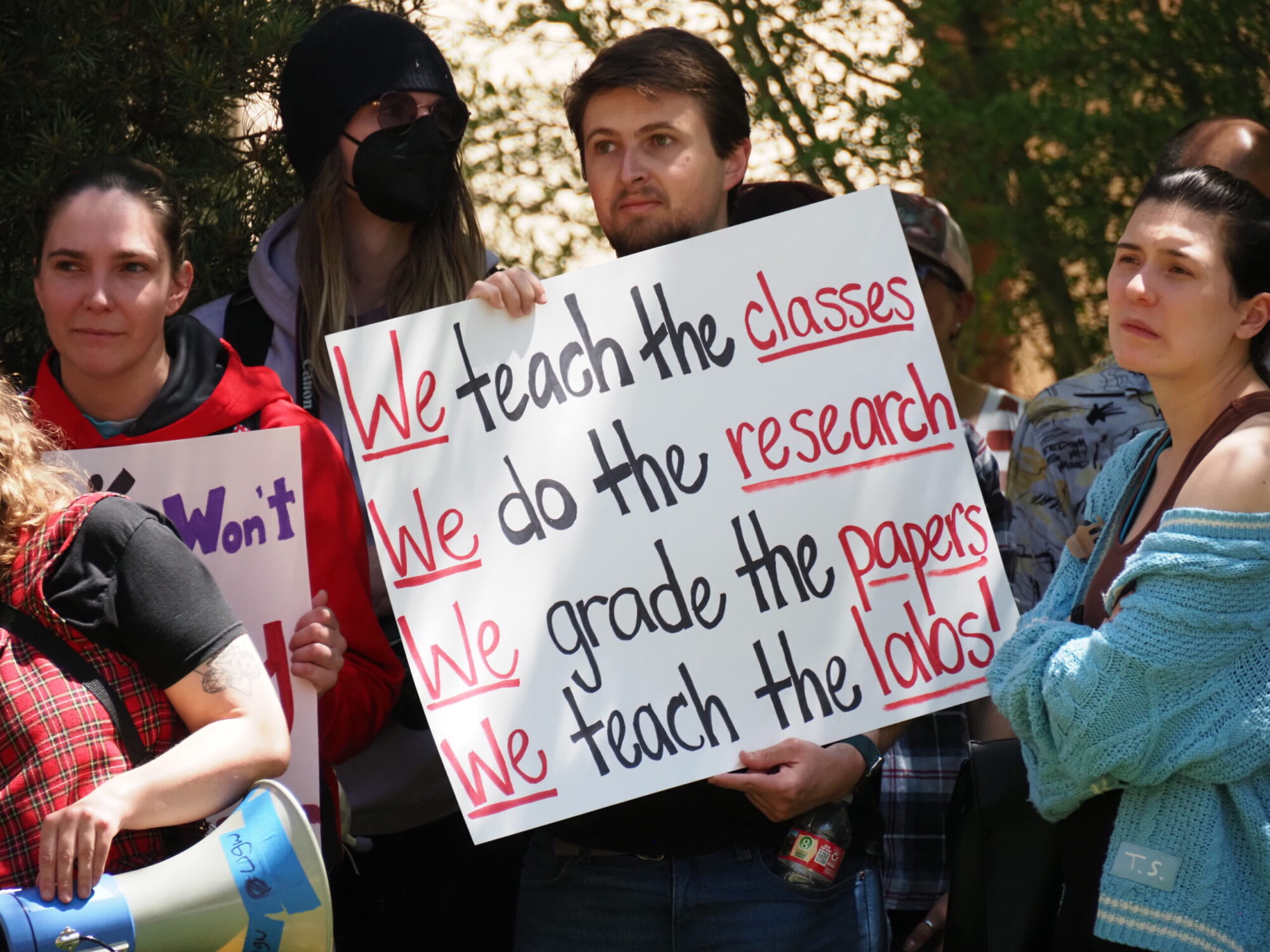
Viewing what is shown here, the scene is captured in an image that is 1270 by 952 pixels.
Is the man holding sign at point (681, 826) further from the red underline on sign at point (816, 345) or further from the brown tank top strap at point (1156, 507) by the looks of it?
the brown tank top strap at point (1156, 507)

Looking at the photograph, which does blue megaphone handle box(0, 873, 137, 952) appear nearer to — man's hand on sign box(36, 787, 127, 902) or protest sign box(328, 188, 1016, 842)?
man's hand on sign box(36, 787, 127, 902)

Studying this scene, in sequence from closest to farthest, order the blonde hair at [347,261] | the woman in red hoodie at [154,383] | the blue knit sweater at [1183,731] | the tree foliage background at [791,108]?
1. the blue knit sweater at [1183,731]
2. the woman in red hoodie at [154,383]
3. the blonde hair at [347,261]
4. the tree foliage background at [791,108]

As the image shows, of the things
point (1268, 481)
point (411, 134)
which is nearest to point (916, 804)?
point (1268, 481)

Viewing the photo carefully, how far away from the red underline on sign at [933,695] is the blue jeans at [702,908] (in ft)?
0.88

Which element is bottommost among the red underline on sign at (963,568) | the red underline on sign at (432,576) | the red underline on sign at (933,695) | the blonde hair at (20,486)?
the red underline on sign at (933,695)

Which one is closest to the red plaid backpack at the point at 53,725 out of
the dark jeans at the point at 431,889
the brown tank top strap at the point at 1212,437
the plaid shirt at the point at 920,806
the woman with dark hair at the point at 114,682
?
the woman with dark hair at the point at 114,682

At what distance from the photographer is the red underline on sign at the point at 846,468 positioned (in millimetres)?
2529

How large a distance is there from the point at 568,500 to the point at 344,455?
67cm

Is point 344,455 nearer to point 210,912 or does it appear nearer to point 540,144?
point 210,912

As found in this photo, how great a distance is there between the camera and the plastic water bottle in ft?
7.88

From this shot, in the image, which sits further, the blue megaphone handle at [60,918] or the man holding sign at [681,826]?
the man holding sign at [681,826]

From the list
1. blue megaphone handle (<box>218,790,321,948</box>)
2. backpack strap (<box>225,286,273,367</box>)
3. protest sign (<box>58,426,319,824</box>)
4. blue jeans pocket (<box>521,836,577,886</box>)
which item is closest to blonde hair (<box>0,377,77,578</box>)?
protest sign (<box>58,426,319,824</box>)

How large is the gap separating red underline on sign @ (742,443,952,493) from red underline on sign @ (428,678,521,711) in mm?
504

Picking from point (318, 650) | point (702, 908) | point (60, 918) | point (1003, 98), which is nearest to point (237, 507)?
point (318, 650)
